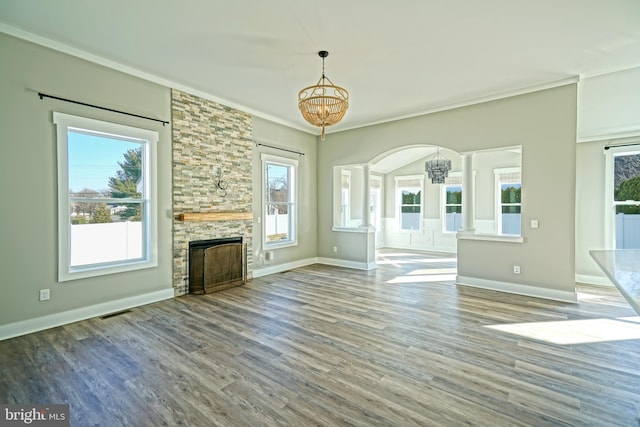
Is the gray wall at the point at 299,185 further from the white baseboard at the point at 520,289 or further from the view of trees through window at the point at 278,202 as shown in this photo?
the white baseboard at the point at 520,289

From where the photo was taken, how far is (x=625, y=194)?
5227mm

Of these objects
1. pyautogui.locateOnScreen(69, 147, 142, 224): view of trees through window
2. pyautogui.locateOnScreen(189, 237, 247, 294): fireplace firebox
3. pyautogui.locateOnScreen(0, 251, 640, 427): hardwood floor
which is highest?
pyautogui.locateOnScreen(69, 147, 142, 224): view of trees through window

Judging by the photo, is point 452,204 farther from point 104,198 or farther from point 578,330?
point 104,198

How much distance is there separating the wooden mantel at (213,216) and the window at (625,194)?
6.58 meters

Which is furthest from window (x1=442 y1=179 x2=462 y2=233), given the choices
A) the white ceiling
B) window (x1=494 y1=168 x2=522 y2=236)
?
the white ceiling

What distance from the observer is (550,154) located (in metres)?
4.44

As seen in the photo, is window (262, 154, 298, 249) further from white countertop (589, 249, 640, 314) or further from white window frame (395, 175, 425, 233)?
white countertop (589, 249, 640, 314)

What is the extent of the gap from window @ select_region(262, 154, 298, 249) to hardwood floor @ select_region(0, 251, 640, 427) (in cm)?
224

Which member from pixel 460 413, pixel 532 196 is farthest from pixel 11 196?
pixel 532 196

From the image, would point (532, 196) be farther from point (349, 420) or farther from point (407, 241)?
point (407, 241)

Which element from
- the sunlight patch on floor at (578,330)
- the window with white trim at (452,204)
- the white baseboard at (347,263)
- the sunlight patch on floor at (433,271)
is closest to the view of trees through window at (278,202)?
the white baseboard at (347,263)

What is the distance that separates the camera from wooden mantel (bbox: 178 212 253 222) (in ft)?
15.0

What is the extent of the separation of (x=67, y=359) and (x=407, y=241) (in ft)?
30.0

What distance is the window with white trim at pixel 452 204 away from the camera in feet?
30.1
